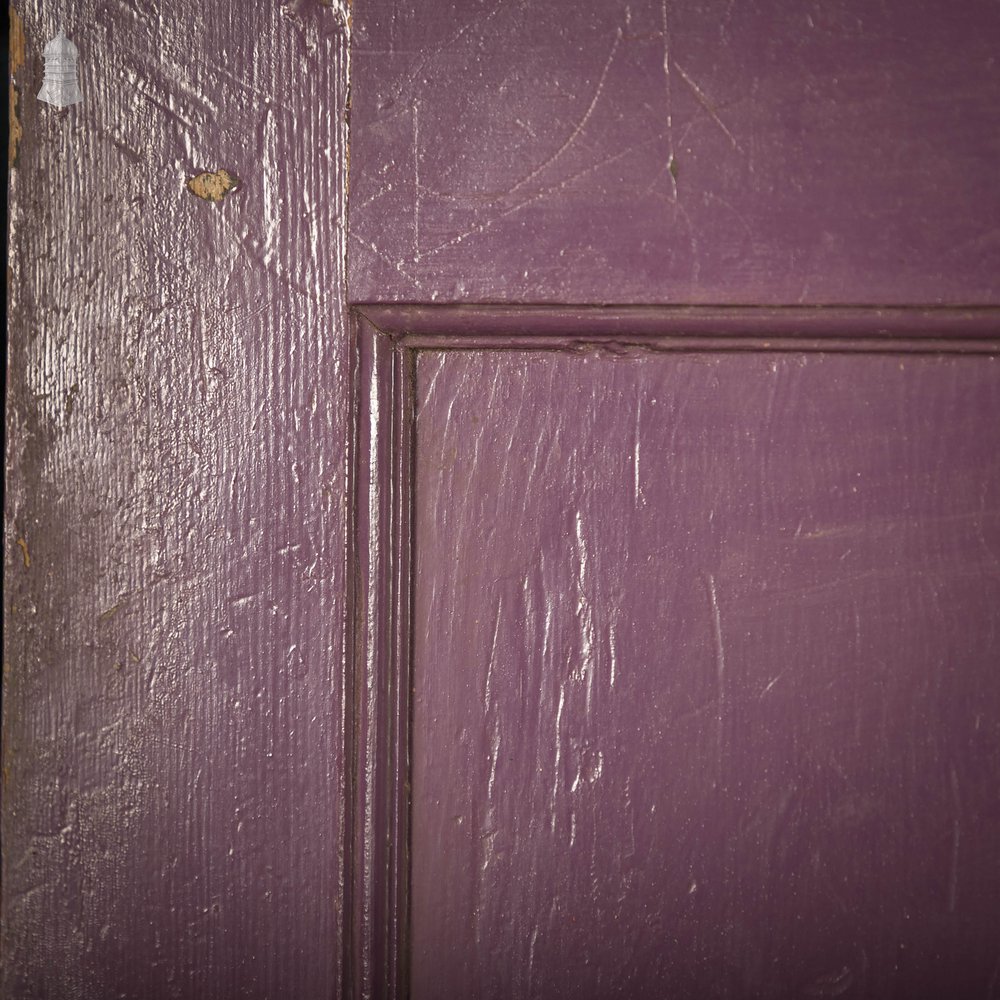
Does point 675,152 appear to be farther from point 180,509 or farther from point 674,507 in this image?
point 180,509

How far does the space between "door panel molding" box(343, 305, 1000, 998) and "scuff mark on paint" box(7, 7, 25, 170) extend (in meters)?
0.19

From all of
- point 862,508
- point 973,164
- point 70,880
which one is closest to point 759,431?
point 862,508

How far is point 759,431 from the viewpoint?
38 centimetres

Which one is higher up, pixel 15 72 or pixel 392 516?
pixel 15 72

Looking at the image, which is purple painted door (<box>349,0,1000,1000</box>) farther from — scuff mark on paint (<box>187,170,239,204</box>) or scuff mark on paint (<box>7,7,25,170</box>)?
scuff mark on paint (<box>7,7,25,170</box>)

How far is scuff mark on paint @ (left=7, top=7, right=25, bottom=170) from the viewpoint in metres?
0.37

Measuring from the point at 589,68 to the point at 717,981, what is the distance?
468 mm

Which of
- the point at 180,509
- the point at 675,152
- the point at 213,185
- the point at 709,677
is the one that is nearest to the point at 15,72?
the point at 213,185

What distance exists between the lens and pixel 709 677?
1.24 ft

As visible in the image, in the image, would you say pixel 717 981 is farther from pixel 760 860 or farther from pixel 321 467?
pixel 321 467

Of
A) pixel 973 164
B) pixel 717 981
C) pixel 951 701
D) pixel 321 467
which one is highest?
pixel 973 164

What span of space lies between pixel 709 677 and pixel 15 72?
1.54 ft

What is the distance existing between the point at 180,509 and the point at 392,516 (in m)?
0.11

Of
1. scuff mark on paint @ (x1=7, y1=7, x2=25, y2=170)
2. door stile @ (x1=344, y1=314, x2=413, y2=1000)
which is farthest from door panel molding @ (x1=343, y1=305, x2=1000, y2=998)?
scuff mark on paint @ (x1=7, y1=7, x2=25, y2=170)
